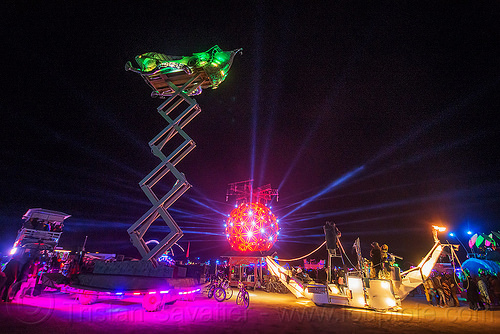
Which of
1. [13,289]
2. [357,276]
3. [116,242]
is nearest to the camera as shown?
[13,289]

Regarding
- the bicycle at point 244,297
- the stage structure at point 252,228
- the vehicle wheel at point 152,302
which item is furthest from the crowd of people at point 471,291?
the vehicle wheel at point 152,302

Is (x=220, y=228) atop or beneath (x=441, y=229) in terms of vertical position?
atop

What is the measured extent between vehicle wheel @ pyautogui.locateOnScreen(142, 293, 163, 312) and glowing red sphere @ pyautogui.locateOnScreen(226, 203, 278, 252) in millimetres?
10468

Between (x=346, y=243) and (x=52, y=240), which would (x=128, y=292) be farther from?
(x=346, y=243)

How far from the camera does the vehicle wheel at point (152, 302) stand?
6980 mm

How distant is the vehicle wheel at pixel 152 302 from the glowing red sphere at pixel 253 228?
10.5 metres

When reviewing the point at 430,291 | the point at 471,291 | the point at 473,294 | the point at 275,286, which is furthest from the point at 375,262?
the point at 275,286

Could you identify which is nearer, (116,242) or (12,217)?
(12,217)

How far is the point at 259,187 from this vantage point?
23.2 m

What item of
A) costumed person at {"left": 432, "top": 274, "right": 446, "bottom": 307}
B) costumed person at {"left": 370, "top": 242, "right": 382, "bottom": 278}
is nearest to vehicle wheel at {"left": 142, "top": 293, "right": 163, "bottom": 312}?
costumed person at {"left": 370, "top": 242, "right": 382, "bottom": 278}

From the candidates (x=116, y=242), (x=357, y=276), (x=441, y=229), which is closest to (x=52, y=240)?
(x=116, y=242)

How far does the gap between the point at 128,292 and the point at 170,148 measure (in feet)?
58.7

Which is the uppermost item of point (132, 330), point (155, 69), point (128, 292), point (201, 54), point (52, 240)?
point (201, 54)

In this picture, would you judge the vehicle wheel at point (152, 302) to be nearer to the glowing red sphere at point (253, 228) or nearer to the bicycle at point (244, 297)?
the bicycle at point (244, 297)
